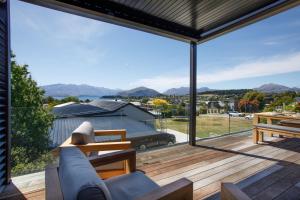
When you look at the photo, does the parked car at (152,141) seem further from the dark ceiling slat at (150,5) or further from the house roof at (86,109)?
the dark ceiling slat at (150,5)

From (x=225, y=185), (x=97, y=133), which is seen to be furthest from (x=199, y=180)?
(x=97, y=133)

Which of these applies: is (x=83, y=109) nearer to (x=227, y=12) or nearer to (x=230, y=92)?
(x=227, y=12)

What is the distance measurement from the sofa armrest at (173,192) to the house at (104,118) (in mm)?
2201

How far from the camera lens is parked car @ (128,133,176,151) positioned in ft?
12.3

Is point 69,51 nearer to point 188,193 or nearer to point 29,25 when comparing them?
point 29,25

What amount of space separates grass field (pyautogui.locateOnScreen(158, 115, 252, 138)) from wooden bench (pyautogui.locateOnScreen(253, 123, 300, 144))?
725mm

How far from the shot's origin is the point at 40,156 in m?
2.93

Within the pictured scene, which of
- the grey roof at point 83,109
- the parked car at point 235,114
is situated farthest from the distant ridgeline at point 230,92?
the grey roof at point 83,109

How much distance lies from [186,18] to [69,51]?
17.9 ft

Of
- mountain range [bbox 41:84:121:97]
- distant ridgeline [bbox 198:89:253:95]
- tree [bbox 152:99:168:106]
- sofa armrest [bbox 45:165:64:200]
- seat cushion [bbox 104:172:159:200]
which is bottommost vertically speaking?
seat cushion [bbox 104:172:159:200]

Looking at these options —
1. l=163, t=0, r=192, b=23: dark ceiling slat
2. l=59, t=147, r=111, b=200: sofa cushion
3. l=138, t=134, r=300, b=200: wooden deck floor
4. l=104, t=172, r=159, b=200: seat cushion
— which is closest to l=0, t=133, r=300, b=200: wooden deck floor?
l=138, t=134, r=300, b=200: wooden deck floor

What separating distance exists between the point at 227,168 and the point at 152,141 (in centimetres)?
175

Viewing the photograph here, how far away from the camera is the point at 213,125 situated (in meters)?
4.80

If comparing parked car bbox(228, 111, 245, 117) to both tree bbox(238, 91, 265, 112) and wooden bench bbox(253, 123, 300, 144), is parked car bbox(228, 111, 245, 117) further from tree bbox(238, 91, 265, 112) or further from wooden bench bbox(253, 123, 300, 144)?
wooden bench bbox(253, 123, 300, 144)
